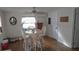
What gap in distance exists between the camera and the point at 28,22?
1.32 meters

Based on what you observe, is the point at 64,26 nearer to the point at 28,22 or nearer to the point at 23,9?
the point at 28,22

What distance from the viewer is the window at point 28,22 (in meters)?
1.31

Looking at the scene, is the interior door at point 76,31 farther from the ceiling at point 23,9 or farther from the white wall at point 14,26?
the white wall at point 14,26

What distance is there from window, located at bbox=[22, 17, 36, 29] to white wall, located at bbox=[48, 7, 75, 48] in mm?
275

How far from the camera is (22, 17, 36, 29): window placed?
4.30ft

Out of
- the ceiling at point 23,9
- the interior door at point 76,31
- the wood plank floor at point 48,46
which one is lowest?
the wood plank floor at point 48,46

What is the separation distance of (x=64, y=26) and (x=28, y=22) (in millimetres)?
551

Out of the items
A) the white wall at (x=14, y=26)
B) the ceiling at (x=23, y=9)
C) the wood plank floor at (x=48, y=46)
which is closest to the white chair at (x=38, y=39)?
the wood plank floor at (x=48, y=46)

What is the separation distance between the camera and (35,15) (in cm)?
131

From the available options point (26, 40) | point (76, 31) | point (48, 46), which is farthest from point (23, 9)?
point (76, 31)

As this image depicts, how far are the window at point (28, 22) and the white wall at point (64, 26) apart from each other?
27 centimetres

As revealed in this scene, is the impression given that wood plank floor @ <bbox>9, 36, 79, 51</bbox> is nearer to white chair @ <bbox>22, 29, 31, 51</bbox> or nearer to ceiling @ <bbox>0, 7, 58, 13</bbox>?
white chair @ <bbox>22, 29, 31, 51</bbox>

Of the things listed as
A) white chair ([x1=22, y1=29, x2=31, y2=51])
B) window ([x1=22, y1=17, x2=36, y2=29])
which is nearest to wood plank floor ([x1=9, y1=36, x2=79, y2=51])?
white chair ([x1=22, y1=29, x2=31, y2=51])
